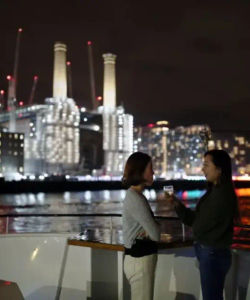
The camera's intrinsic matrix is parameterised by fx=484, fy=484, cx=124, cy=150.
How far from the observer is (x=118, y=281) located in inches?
223

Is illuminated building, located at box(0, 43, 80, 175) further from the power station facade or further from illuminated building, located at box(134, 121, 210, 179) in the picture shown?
illuminated building, located at box(134, 121, 210, 179)

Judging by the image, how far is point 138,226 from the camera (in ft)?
13.0

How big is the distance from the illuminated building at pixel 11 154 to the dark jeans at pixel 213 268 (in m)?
105

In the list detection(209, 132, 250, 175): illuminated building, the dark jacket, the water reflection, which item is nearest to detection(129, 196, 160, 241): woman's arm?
the dark jacket

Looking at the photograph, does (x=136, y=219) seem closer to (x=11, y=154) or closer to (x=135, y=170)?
(x=135, y=170)

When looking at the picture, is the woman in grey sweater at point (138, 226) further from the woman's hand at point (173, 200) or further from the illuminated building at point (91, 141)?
the illuminated building at point (91, 141)

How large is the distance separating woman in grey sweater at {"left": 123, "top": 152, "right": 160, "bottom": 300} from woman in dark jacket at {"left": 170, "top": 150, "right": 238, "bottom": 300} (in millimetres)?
396

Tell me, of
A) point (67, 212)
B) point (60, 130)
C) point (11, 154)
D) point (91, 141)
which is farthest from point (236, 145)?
point (67, 212)

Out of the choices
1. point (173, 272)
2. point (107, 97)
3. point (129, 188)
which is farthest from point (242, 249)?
point (107, 97)

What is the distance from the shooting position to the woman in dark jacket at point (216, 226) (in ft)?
12.8

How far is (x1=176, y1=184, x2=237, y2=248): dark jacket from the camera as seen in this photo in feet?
12.8

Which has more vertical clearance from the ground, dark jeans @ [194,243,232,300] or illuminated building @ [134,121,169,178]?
illuminated building @ [134,121,169,178]

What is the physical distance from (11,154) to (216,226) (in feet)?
367

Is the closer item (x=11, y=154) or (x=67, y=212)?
(x=67, y=212)
